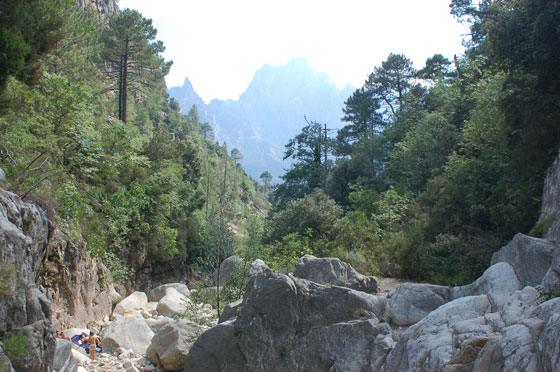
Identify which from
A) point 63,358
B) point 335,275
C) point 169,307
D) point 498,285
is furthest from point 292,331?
point 169,307

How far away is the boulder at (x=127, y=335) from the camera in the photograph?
12.2 m

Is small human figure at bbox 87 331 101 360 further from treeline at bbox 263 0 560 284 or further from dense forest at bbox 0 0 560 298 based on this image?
treeline at bbox 263 0 560 284

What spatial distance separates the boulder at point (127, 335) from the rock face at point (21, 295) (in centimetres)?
460

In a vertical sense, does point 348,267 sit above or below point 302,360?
above

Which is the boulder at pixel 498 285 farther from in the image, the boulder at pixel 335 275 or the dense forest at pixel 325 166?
the boulder at pixel 335 275

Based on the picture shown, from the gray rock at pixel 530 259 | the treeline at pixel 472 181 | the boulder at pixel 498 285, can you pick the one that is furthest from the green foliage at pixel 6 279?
the treeline at pixel 472 181

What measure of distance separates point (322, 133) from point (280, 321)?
30498 mm

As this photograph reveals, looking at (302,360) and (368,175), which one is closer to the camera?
(302,360)

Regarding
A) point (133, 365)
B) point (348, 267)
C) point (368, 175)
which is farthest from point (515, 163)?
point (368, 175)

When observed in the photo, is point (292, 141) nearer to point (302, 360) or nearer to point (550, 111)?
point (550, 111)

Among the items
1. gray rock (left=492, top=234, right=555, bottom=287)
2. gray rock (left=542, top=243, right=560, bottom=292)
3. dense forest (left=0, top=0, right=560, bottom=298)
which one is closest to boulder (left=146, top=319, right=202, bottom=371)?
dense forest (left=0, top=0, right=560, bottom=298)

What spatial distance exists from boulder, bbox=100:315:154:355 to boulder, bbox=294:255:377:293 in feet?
17.4

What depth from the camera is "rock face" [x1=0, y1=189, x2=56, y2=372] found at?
6.63 metres

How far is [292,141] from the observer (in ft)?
127
